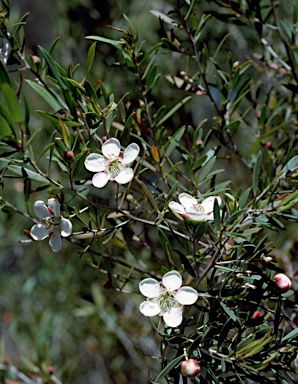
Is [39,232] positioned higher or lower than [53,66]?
lower

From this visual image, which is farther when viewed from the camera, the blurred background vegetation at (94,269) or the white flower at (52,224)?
the blurred background vegetation at (94,269)

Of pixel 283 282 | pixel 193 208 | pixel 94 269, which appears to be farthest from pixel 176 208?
pixel 94 269

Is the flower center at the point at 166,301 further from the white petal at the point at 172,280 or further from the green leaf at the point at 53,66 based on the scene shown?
the green leaf at the point at 53,66

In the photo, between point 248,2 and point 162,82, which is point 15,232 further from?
point 248,2

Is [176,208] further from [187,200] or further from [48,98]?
[48,98]

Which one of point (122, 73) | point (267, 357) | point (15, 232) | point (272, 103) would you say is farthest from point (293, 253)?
point (15, 232)

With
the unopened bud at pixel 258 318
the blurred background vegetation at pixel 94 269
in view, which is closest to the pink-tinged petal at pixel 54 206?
the unopened bud at pixel 258 318
